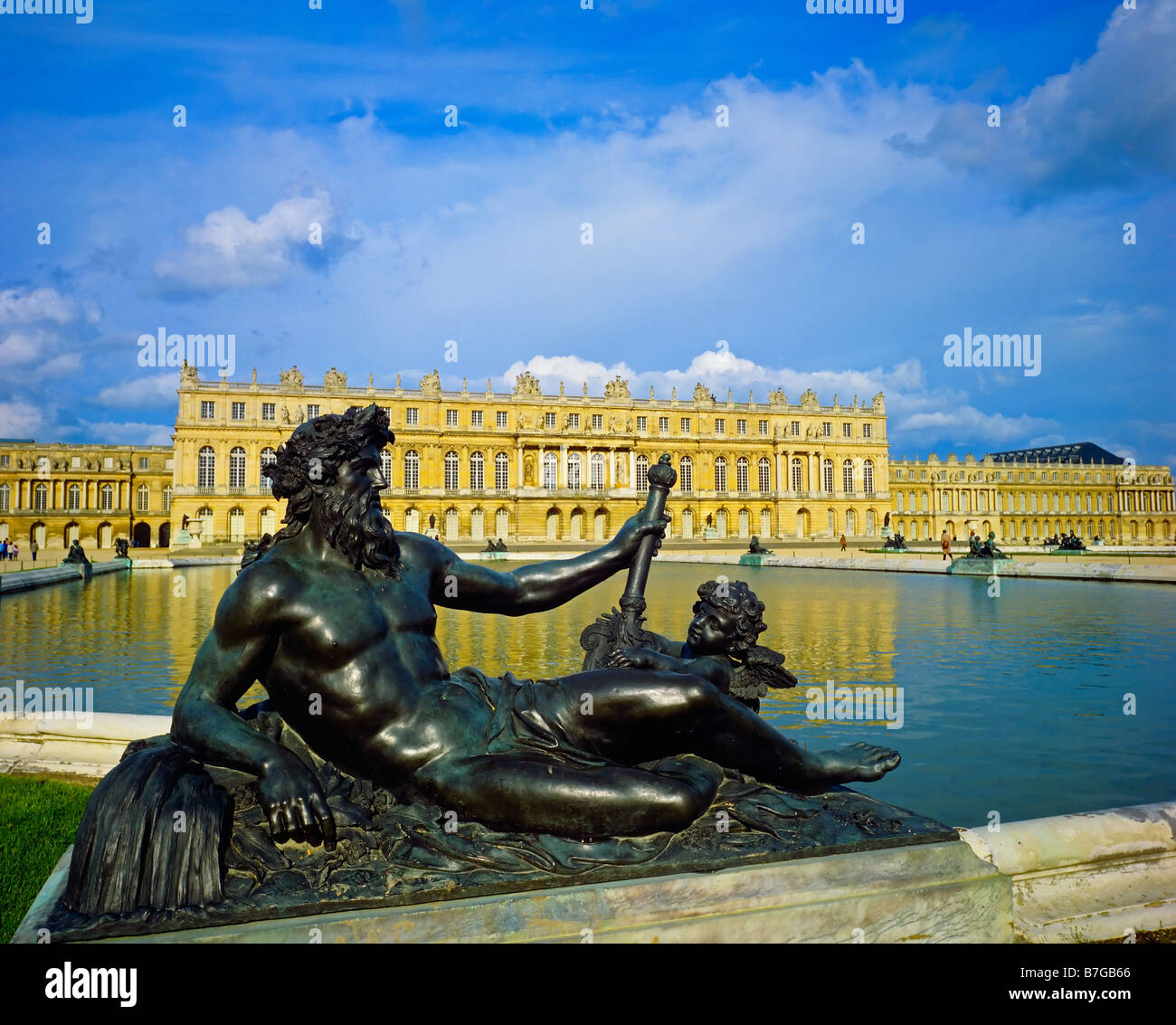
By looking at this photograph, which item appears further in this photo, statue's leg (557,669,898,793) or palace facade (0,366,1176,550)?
palace facade (0,366,1176,550)

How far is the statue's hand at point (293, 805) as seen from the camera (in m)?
2.05

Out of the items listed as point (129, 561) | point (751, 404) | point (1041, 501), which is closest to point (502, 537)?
point (751, 404)

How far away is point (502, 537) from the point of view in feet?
195

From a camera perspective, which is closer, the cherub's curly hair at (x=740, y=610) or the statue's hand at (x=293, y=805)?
the statue's hand at (x=293, y=805)

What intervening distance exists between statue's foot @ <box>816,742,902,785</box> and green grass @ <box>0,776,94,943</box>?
107 inches

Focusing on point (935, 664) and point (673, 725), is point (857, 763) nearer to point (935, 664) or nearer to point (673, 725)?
point (673, 725)

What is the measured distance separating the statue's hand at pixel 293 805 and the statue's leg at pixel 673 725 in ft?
2.22

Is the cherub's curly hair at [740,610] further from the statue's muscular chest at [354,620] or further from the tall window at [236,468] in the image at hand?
the tall window at [236,468]

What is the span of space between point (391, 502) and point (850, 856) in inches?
2252

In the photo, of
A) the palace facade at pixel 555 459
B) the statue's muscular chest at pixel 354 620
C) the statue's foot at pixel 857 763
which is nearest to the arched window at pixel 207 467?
the palace facade at pixel 555 459

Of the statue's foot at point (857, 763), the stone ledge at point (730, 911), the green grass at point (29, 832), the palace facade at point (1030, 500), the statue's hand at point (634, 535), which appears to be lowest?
the green grass at point (29, 832)

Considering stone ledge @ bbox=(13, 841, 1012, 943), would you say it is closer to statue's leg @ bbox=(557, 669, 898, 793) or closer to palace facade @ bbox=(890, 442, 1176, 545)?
statue's leg @ bbox=(557, 669, 898, 793)

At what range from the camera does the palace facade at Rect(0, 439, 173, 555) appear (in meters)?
59.8

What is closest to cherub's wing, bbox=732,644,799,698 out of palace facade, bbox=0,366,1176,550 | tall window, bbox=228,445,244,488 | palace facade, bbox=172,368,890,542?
palace facade, bbox=172,368,890,542
